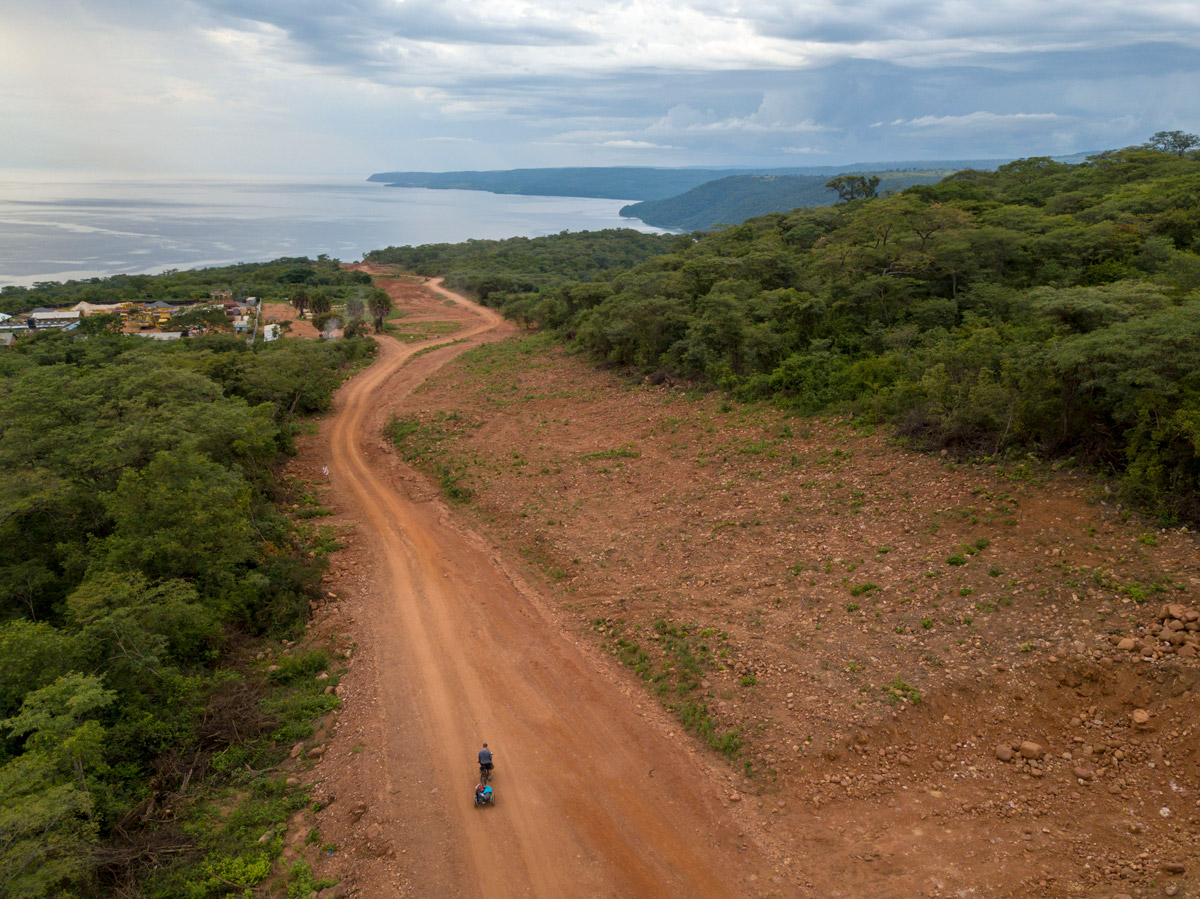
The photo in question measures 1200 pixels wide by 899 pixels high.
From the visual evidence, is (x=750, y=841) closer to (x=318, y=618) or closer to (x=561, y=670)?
(x=561, y=670)

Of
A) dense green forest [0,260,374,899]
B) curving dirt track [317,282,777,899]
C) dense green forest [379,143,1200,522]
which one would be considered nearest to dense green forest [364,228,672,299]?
dense green forest [379,143,1200,522]

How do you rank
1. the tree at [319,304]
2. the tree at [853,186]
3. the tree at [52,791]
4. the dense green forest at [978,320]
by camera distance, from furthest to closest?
the tree at [853,186], the tree at [319,304], the dense green forest at [978,320], the tree at [52,791]

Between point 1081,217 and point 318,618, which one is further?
point 1081,217

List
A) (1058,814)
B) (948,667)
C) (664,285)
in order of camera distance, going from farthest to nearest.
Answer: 1. (664,285)
2. (948,667)
3. (1058,814)

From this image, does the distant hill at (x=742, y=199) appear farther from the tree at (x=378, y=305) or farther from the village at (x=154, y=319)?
the village at (x=154, y=319)

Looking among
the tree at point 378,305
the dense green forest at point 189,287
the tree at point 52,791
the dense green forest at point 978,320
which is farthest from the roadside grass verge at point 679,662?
the dense green forest at point 189,287

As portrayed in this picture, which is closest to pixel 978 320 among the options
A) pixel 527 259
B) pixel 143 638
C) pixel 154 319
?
pixel 143 638

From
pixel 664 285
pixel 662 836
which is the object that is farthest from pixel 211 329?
pixel 662 836
